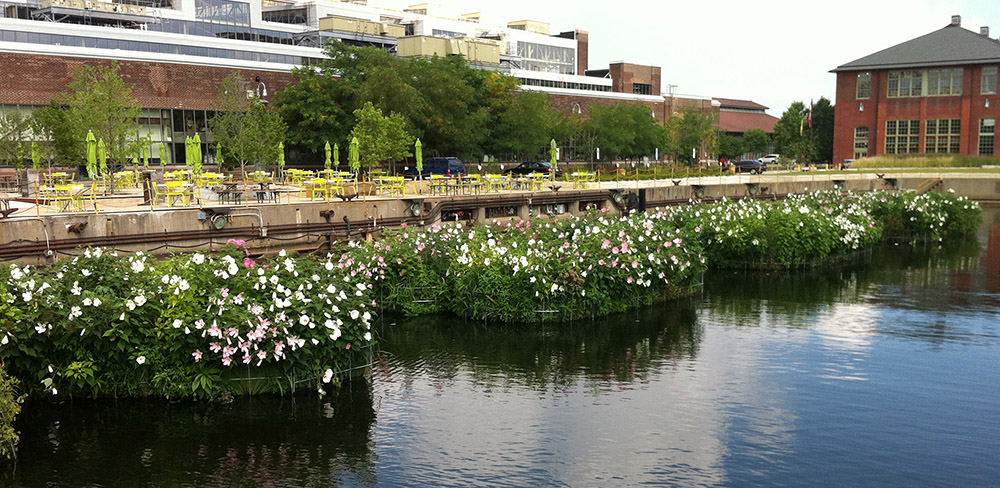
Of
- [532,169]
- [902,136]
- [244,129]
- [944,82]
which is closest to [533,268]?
[244,129]

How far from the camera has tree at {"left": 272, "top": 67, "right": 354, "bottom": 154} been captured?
5719 cm

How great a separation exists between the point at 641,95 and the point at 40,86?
6354 cm

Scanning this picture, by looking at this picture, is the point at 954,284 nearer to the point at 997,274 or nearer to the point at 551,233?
the point at 997,274

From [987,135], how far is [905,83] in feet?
27.0

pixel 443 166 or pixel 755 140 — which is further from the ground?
pixel 755 140

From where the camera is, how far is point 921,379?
1812 centimetres

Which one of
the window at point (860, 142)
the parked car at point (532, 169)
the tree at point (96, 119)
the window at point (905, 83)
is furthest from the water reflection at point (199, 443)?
the window at point (860, 142)

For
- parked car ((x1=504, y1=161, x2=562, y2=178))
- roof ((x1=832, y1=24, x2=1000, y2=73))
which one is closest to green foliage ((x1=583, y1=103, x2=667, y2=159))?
parked car ((x1=504, y1=161, x2=562, y2=178))

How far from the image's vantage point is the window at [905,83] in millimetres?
84188

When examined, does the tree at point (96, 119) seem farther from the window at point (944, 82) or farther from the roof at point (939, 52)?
the window at point (944, 82)

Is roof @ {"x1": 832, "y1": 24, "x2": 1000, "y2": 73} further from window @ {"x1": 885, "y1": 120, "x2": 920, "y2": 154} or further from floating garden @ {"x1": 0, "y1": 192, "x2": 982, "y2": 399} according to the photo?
floating garden @ {"x1": 0, "y1": 192, "x2": 982, "y2": 399}

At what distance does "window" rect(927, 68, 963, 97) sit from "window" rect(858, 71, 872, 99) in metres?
5.16

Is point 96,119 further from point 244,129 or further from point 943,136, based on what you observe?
point 943,136

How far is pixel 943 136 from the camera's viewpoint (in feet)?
273
